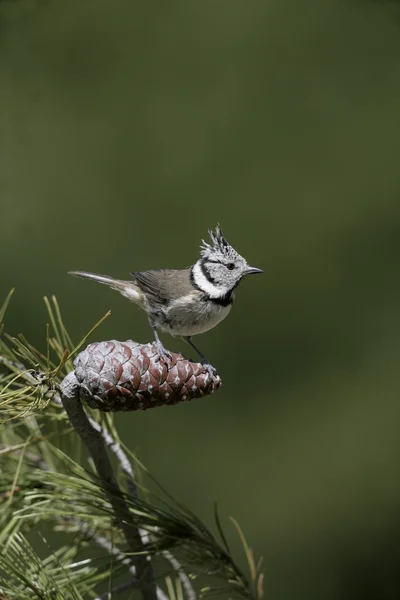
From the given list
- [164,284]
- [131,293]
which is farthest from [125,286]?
[164,284]

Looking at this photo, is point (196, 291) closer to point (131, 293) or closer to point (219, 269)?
point (219, 269)

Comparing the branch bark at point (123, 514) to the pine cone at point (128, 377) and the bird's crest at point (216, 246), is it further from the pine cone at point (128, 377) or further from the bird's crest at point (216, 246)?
the bird's crest at point (216, 246)

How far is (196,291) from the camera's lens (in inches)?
61.7

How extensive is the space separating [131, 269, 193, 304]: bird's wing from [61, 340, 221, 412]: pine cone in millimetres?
690

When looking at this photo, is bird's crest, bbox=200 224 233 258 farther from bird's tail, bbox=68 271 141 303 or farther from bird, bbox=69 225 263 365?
bird's tail, bbox=68 271 141 303

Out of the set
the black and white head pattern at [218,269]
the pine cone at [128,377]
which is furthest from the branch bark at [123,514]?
the black and white head pattern at [218,269]

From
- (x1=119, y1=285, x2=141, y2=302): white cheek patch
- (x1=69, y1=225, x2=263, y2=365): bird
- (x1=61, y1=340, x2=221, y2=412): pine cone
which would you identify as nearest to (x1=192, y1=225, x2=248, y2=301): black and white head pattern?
(x1=69, y1=225, x2=263, y2=365): bird

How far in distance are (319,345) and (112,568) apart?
2079 mm

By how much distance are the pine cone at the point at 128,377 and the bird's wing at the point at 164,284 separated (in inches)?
27.2

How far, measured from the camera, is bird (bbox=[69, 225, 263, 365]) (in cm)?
155

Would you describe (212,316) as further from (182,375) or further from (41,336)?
(41,336)

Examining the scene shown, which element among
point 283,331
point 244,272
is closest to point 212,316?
point 244,272

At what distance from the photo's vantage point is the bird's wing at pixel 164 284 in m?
1.57

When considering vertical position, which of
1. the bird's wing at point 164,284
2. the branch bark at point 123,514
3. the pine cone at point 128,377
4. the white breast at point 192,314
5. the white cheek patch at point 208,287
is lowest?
the branch bark at point 123,514
